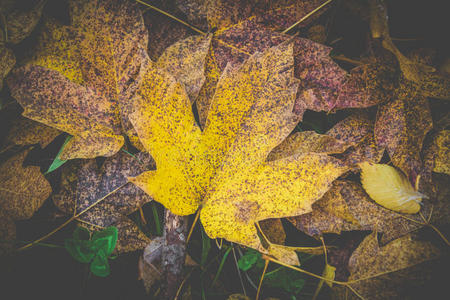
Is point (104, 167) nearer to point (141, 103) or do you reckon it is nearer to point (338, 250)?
point (141, 103)

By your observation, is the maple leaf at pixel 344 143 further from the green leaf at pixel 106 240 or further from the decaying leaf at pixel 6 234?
the decaying leaf at pixel 6 234

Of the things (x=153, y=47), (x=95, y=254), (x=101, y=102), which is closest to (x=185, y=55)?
(x=153, y=47)

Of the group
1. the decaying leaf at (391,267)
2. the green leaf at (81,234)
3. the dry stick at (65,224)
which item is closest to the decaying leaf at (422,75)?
the decaying leaf at (391,267)

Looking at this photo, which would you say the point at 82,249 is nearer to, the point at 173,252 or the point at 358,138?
the point at 173,252

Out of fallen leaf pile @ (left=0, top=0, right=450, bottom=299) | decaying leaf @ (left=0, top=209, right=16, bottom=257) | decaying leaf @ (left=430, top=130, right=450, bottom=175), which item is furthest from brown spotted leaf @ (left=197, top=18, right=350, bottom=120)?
decaying leaf @ (left=0, top=209, right=16, bottom=257)

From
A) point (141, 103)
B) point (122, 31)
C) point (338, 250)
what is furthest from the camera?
point (338, 250)

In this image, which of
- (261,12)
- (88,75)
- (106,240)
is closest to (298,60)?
(261,12)
